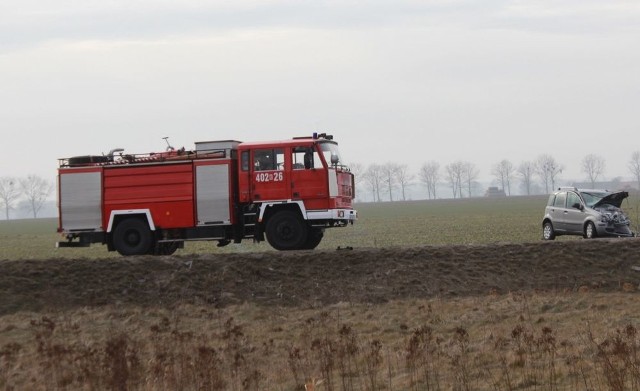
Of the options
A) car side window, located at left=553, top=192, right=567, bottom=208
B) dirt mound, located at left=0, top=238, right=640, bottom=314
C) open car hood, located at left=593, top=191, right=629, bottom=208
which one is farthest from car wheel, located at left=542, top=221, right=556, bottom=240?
dirt mound, located at left=0, top=238, right=640, bottom=314

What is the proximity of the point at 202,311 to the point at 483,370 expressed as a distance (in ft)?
25.5

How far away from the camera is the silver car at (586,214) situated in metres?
24.6

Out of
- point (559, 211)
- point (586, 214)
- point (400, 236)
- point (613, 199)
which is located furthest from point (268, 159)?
point (400, 236)

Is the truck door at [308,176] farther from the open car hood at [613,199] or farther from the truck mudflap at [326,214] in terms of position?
the open car hood at [613,199]

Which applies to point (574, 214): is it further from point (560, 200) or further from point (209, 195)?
point (209, 195)

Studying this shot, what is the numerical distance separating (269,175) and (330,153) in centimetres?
162

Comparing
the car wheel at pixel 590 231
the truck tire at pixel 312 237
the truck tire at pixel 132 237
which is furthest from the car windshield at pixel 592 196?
the truck tire at pixel 132 237

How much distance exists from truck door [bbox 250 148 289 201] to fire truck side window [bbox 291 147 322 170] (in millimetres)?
308

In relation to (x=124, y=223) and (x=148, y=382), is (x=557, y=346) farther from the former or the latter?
(x=124, y=223)

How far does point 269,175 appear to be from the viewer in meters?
21.4

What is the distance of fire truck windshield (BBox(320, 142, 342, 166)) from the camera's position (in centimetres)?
2130

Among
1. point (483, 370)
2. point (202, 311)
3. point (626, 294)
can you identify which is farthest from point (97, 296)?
point (626, 294)

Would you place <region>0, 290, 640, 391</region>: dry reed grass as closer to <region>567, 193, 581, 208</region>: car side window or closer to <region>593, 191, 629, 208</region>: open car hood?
<region>593, 191, 629, 208</region>: open car hood

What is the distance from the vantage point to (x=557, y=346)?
1305 centimetres
